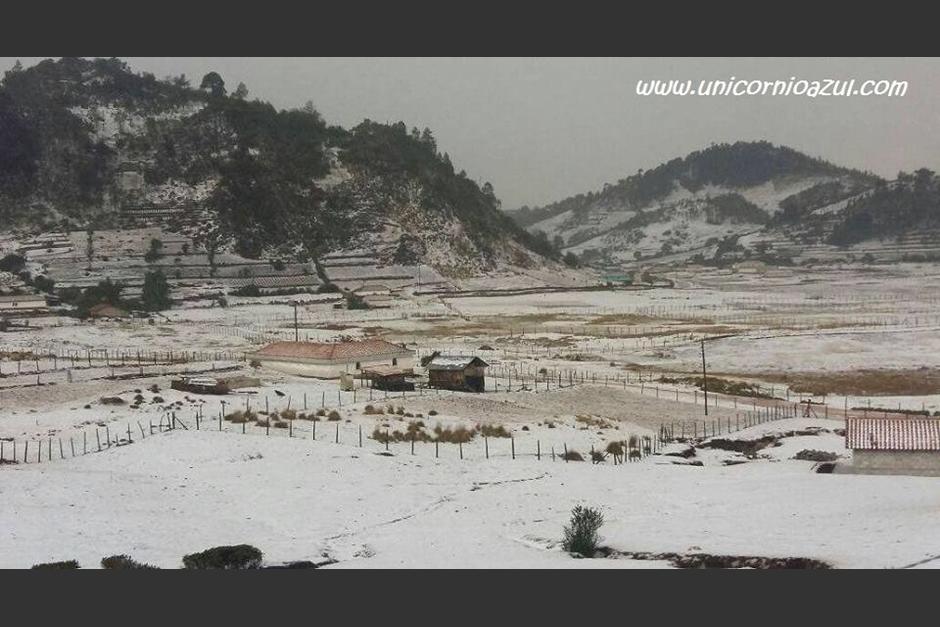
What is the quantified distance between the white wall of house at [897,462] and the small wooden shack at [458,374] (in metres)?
18.2

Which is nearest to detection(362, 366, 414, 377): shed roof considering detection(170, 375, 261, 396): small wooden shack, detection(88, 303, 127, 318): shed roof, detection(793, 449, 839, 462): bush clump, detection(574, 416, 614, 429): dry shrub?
detection(170, 375, 261, 396): small wooden shack

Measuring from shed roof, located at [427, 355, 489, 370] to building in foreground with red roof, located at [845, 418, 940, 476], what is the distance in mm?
18351

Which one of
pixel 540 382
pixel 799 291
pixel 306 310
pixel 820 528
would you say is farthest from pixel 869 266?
pixel 820 528

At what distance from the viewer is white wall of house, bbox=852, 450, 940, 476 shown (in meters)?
24.7

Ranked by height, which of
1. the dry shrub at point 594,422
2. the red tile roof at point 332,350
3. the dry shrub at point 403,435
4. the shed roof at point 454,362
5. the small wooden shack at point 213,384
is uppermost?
the red tile roof at point 332,350

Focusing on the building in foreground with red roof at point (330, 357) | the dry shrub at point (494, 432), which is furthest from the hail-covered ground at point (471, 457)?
the building in foreground with red roof at point (330, 357)

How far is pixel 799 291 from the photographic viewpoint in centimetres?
11269

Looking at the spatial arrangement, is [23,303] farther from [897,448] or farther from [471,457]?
[897,448]

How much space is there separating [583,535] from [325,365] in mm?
26969

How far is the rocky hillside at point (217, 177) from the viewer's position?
391 feet

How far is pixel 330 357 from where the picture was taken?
143ft

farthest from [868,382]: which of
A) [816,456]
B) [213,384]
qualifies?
[213,384]

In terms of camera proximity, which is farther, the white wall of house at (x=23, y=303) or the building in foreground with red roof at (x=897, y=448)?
the white wall of house at (x=23, y=303)

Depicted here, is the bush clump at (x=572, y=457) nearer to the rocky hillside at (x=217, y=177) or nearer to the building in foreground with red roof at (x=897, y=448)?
the building in foreground with red roof at (x=897, y=448)
